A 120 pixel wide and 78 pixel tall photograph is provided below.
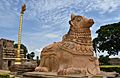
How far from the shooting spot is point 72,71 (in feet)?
22.7

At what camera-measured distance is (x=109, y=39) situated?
3030 cm

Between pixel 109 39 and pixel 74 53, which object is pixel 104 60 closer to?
pixel 109 39

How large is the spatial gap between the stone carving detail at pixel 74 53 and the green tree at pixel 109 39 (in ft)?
73.2

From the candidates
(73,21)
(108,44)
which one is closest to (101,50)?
(108,44)

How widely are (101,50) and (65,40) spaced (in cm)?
2400

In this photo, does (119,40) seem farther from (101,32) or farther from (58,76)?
(58,76)

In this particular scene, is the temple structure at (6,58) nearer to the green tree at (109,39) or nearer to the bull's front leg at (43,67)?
the green tree at (109,39)

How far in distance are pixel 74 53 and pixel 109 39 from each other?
23.8 m

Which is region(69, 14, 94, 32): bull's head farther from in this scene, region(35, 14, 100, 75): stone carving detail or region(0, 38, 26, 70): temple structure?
region(0, 38, 26, 70): temple structure

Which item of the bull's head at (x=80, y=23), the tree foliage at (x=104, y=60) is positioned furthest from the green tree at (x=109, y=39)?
the bull's head at (x=80, y=23)

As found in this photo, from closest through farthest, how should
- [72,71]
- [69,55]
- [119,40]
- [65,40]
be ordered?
[72,71], [69,55], [65,40], [119,40]

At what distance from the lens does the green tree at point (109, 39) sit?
29609 millimetres

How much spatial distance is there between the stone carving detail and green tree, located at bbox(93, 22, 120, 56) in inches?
878

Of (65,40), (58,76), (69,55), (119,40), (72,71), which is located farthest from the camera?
(119,40)
